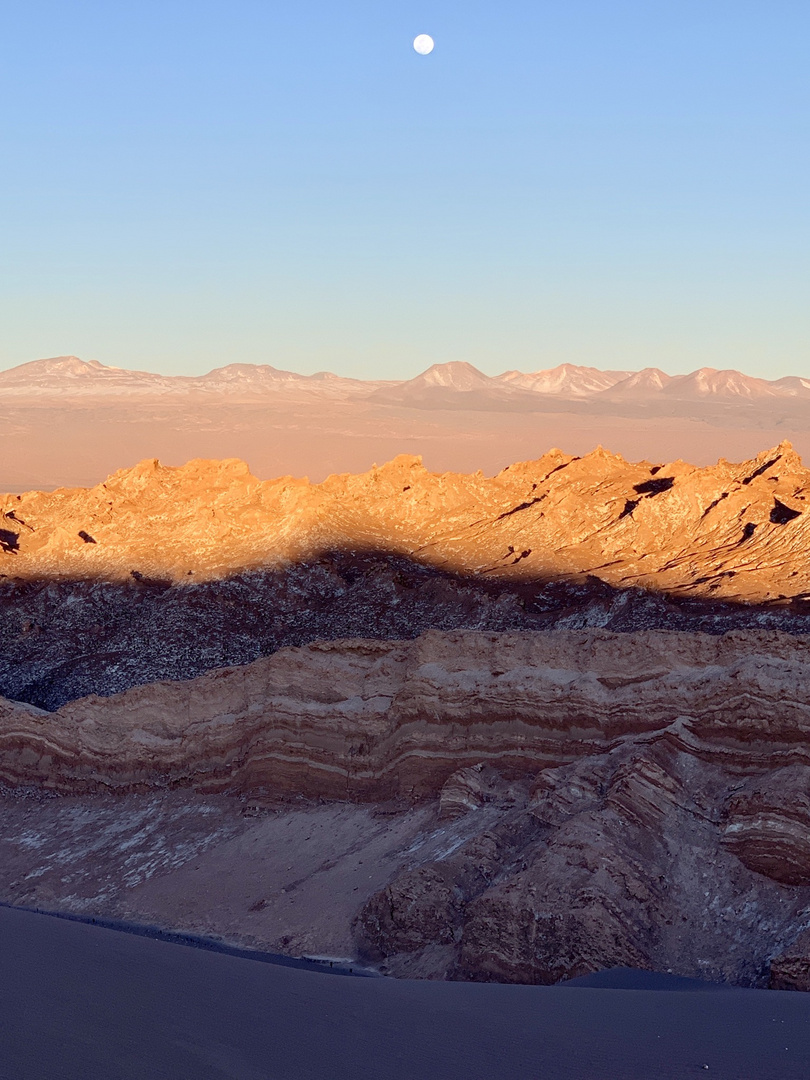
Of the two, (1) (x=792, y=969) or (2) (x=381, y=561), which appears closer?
(1) (x=792, y=969)

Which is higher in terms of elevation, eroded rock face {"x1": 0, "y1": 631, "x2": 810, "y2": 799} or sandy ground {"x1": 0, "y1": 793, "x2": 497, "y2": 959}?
eroded rock face {"x1": 0, "y1": 631, "x2": 810, "y2": 799}

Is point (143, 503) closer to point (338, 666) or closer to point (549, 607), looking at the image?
point (549, 607)

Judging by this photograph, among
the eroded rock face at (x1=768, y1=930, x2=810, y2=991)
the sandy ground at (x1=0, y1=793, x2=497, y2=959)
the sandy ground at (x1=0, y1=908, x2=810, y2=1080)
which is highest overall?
the sandy ground at (x1=0, y1=908, x2=810, y2=1080)

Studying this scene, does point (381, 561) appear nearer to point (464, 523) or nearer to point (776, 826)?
point (464, 523)

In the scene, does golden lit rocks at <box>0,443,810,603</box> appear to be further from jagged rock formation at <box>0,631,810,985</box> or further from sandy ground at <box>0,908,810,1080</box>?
sandy ground at <box>0,908,810,1080</box>

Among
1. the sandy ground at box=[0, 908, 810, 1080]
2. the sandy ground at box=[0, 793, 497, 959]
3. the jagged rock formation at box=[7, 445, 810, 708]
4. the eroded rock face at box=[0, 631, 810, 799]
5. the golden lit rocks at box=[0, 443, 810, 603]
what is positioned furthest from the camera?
the golden lit rocks at box=[0, 443, 810, 603]

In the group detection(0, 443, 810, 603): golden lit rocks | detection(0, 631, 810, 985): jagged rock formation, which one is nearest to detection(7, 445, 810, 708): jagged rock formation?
detection(0, 443, 810, 603): golden lit rocks

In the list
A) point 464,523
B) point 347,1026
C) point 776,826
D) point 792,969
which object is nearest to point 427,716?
point 776,826
